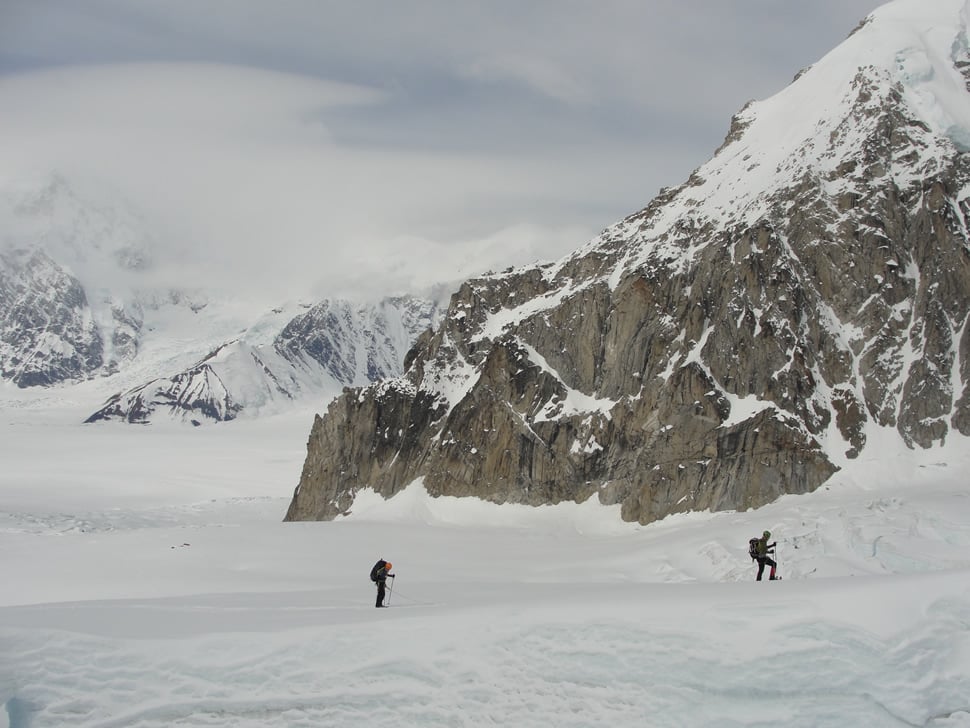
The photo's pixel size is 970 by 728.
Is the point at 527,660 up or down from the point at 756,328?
down

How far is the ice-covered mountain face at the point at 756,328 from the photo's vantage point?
75.5 m

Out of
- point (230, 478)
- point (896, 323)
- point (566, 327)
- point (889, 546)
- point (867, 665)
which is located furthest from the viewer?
point (230, 478)

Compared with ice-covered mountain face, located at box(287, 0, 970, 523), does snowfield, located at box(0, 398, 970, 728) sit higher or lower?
lower

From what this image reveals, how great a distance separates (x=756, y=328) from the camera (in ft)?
265

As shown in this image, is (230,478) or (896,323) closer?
(896,323)

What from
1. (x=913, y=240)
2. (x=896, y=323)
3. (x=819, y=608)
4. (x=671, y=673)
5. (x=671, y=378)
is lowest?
(x=671, y=673)

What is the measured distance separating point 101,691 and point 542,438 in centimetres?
7264

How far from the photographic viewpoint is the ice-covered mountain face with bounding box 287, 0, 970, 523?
7550 cm

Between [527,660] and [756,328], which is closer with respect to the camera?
[527,660]

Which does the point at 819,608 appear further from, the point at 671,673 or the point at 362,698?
the point at 362,698

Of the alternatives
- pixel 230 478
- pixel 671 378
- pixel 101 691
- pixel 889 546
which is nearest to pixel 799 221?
pixel 671 378

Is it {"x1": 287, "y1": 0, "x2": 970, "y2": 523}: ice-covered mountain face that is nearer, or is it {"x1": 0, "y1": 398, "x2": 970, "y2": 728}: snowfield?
{"x1": 0, "y1": 398, "x2": 970, "y2": 728}: snowfield

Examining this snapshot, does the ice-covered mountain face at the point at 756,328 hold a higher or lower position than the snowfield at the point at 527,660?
higher

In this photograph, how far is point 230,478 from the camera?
189 meters
